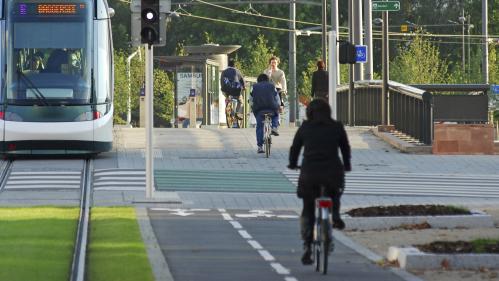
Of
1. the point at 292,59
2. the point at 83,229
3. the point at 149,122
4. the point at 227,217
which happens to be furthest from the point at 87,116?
the point at 292,59

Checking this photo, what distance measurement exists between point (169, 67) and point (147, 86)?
34466mm

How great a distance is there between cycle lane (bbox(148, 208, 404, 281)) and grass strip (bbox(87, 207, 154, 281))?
292mm

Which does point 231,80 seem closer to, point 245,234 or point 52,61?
point 52,61

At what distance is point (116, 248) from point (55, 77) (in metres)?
13.8

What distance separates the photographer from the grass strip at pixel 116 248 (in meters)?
14.9

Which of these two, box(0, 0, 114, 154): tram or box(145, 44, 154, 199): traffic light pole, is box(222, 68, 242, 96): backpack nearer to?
box(0, 0, 114, 154): tram

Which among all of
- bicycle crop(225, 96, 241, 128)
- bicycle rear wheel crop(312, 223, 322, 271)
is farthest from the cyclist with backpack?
bicycle rear wheel crop(312, 223, 322, 271)

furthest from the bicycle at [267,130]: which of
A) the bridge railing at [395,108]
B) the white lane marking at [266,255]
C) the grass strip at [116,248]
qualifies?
the white lane marking at [266,255]

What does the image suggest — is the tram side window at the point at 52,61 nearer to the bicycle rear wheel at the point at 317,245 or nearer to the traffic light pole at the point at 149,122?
the traffic light pole at the point at 149,122

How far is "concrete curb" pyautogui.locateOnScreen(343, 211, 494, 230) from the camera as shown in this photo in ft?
66.0

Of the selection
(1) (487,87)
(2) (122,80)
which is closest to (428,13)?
(2) (122,80)

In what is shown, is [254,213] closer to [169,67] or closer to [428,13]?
[169,67]

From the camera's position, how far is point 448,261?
15.6 meters

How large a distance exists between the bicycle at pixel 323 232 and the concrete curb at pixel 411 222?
4848mm
